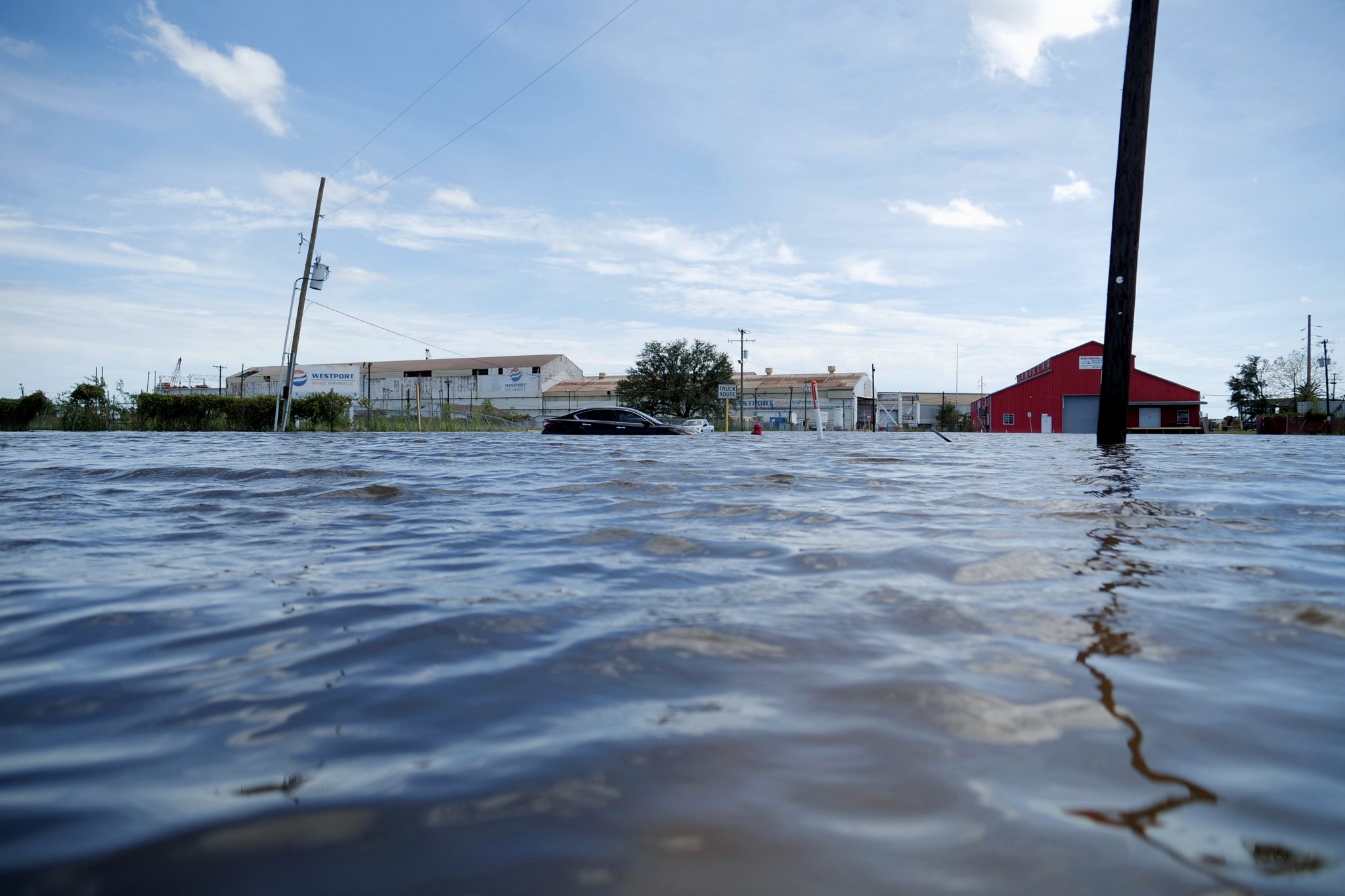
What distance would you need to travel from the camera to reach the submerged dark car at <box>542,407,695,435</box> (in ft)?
62.7

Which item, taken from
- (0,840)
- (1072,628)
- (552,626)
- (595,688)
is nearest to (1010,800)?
(595,688)

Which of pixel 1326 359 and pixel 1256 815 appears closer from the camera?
pixel 1256 815

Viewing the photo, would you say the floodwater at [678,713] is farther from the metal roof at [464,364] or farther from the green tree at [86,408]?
the metal roof at [464,364]

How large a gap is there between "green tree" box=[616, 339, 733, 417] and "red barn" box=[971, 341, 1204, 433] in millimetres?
20330

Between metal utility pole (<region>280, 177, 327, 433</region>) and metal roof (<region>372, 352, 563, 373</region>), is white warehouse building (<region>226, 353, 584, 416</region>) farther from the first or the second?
metal utility pole (<region>280, 177, 327, 433</region>)

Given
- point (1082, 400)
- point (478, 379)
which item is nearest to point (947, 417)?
point (1082, 400)

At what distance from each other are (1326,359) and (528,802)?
7683cm

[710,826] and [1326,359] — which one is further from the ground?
[1326,359]

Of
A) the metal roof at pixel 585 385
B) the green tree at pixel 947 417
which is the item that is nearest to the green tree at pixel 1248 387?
the green tree at pixel 947 417

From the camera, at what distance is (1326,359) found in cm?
5909

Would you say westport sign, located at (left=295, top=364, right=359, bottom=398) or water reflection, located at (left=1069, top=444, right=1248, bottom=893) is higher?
westport sign, located at (left=295, top=364, right=359, bottom=398)

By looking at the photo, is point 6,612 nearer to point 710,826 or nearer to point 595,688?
point 595,688

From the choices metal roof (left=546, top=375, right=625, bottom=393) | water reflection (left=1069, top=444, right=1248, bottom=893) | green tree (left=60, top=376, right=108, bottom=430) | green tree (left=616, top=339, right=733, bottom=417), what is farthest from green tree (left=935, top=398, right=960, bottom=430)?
water reflection (left=1069, top=444, right=1248, bottom=893)

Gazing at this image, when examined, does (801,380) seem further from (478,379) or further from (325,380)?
(325,380)
